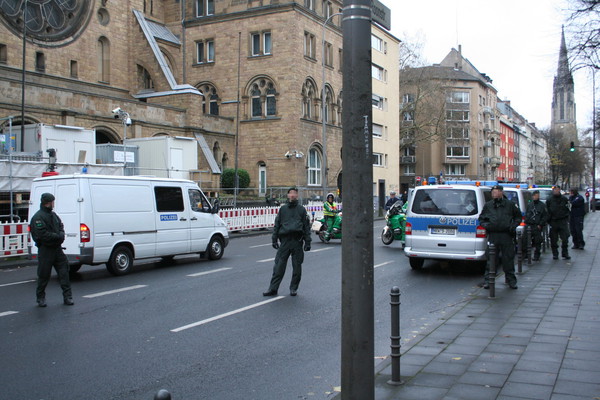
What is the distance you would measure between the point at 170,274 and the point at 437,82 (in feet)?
158

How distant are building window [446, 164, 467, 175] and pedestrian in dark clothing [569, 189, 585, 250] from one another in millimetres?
64629

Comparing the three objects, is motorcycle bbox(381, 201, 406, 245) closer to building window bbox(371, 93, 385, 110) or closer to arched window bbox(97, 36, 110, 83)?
arched window bbox(97, 36, 110, 83)

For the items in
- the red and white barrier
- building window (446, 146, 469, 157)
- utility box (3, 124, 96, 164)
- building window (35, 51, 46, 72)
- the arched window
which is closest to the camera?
the red and white barrier

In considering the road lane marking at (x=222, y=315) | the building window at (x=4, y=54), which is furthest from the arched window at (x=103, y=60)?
the road lane marking at (x=222, y=315)

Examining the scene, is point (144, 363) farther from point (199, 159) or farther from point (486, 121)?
point (486, 121)

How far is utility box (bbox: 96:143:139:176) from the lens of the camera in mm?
26511

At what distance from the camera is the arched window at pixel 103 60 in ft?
125

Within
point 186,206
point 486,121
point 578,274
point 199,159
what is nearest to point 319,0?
point 199,159

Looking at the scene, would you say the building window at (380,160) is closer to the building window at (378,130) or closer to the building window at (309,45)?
the building window at (378,130)

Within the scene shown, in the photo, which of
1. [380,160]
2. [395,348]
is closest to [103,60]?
[380,160]

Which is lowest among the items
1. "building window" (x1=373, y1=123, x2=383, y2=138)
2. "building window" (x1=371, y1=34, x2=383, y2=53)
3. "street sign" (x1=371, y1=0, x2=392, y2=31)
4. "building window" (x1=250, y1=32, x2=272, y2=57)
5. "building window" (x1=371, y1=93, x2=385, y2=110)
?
"street sign" (x1=371, y1=0, x2=392, y2=31)

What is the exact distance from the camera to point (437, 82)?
56.1 meters

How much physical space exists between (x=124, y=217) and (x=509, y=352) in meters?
9.16

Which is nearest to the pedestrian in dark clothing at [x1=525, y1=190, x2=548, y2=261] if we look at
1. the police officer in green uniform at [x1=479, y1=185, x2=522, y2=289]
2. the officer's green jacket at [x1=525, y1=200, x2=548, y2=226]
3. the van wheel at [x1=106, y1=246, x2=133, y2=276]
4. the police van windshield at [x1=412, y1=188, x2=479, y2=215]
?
the officer's green jacket at [x1=525, y1=200, x2=548, y2=226]
